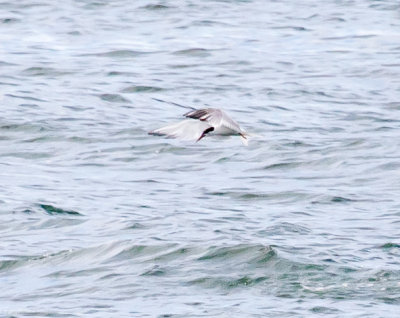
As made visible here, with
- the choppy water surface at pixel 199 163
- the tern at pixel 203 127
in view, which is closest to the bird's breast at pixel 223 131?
the tern at pixel 203 127

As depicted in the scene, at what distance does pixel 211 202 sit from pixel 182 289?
8.53ft

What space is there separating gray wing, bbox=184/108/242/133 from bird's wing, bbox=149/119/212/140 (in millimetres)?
37

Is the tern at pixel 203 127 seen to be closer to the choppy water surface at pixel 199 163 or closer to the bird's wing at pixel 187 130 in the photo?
the bird's wing at pixel 187 130

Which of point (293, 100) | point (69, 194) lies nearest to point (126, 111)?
point (293, 100)

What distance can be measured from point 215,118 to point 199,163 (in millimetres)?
5175

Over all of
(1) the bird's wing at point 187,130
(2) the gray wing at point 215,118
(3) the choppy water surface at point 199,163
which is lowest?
(3) the choppy water surface at point 199,163

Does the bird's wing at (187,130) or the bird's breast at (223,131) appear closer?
the bird's wing at (187,130)

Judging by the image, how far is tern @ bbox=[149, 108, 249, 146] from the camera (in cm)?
909

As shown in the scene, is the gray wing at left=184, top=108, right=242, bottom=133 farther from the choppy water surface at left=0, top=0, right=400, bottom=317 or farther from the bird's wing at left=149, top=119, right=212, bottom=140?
the choppy water surface at left=0, top=0, right=400, bottom=317

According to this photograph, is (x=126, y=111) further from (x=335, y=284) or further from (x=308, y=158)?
(x=335, y=284)

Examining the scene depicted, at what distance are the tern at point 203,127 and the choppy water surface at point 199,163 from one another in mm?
1357

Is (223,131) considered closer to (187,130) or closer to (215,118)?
(215,118)

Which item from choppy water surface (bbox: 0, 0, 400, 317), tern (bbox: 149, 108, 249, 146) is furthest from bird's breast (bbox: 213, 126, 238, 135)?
choppy water surface (bbox: 0, 0, 400, 317)

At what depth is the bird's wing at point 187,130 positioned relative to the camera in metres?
9.04
